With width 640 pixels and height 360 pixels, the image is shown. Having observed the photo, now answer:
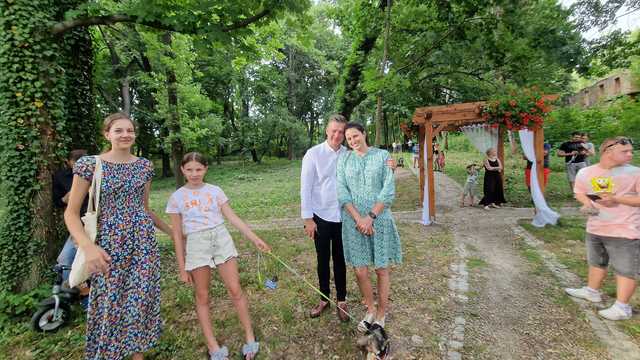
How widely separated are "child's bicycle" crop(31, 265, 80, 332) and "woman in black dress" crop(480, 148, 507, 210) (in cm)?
973

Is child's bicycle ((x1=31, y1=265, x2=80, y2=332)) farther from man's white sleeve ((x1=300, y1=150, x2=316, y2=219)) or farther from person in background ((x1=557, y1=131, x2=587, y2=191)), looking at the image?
person in background ((x1=557, y1=131, x2=587, y2=191))

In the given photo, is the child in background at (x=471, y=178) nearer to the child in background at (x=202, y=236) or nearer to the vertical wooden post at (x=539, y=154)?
the vertical wooden post at (x=539, y=154)

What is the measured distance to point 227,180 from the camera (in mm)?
21859

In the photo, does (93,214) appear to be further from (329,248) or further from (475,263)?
(475,263)

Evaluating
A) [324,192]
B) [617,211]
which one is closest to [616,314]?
[617,211]

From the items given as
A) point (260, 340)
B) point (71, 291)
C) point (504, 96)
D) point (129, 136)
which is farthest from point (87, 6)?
point (504, 96)

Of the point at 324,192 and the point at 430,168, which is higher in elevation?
the point at 430,168

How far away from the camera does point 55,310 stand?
3266 mm

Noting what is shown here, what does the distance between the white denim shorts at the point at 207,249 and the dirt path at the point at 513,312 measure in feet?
7.75

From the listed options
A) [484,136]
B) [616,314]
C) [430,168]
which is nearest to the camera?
[616,314]

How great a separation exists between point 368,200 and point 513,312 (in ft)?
7.91

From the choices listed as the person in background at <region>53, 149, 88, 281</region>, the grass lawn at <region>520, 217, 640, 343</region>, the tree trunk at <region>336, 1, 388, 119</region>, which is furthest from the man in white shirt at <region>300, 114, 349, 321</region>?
the tree trunk at <region>336, 1, 388, 119</region>

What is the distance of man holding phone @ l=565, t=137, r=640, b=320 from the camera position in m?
3.17

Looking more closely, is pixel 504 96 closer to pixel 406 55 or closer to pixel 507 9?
pixel 507 9
